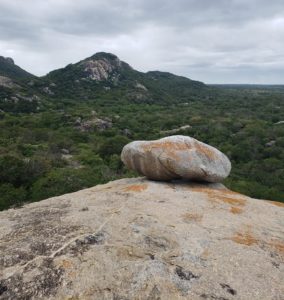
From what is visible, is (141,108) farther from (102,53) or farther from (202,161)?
(202,161)

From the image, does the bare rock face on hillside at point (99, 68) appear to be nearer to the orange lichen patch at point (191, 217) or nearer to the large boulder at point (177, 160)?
the large boulder at point (177, 160)

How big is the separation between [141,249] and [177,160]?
5140mm

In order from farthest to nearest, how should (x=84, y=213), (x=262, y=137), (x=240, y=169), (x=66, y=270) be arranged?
(x=262, y=137), (x=240, y=169), (x=84, y=213), (x=66, y=270)

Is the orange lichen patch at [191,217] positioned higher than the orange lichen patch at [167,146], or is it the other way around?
the orange lichen patch at [167,146]

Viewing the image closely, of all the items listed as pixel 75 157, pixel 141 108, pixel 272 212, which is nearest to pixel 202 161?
pixel 272 212

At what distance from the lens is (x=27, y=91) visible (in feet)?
265

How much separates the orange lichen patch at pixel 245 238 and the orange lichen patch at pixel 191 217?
1.07 meters

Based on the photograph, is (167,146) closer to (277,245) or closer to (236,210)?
(236,210)

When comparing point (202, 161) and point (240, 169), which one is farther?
point (240, 169)

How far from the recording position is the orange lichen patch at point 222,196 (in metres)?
10.5

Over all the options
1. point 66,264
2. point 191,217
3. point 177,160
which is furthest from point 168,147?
point 66,264

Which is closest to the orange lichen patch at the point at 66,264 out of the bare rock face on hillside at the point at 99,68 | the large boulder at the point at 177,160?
the large boulder at the point at 177,160

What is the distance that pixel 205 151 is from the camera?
490 inches

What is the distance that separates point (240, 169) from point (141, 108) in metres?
56.0
